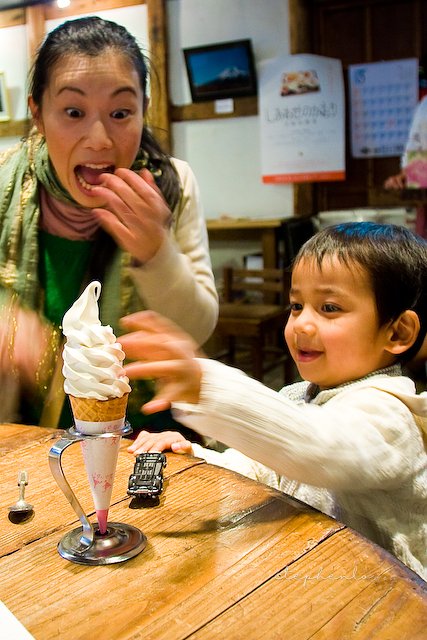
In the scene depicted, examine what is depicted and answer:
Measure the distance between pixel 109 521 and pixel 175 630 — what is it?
0.33 meters

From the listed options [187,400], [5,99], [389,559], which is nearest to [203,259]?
[187,400]

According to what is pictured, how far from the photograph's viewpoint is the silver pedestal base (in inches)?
38.0

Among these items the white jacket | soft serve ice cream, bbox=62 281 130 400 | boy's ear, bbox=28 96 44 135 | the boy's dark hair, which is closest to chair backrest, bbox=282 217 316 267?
the white jacket

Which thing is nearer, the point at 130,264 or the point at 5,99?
the point at 130,264

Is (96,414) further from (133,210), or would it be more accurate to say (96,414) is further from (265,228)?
(265,228)

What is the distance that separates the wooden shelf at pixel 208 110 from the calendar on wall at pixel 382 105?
826 millimetres

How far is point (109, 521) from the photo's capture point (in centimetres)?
109

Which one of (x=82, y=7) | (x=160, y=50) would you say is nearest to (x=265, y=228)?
(x=160, y=50)

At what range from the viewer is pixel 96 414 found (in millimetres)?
915

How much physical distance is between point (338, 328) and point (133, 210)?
0.61 meters

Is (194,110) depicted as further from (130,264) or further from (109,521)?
(109,521)

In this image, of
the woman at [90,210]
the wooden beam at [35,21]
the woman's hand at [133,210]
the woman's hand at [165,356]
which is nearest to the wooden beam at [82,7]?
the wooden beam at [35,21]

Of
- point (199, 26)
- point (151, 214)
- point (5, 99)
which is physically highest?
point (199, 26)

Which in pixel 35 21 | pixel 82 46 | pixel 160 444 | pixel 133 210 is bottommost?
pixel 160 444
